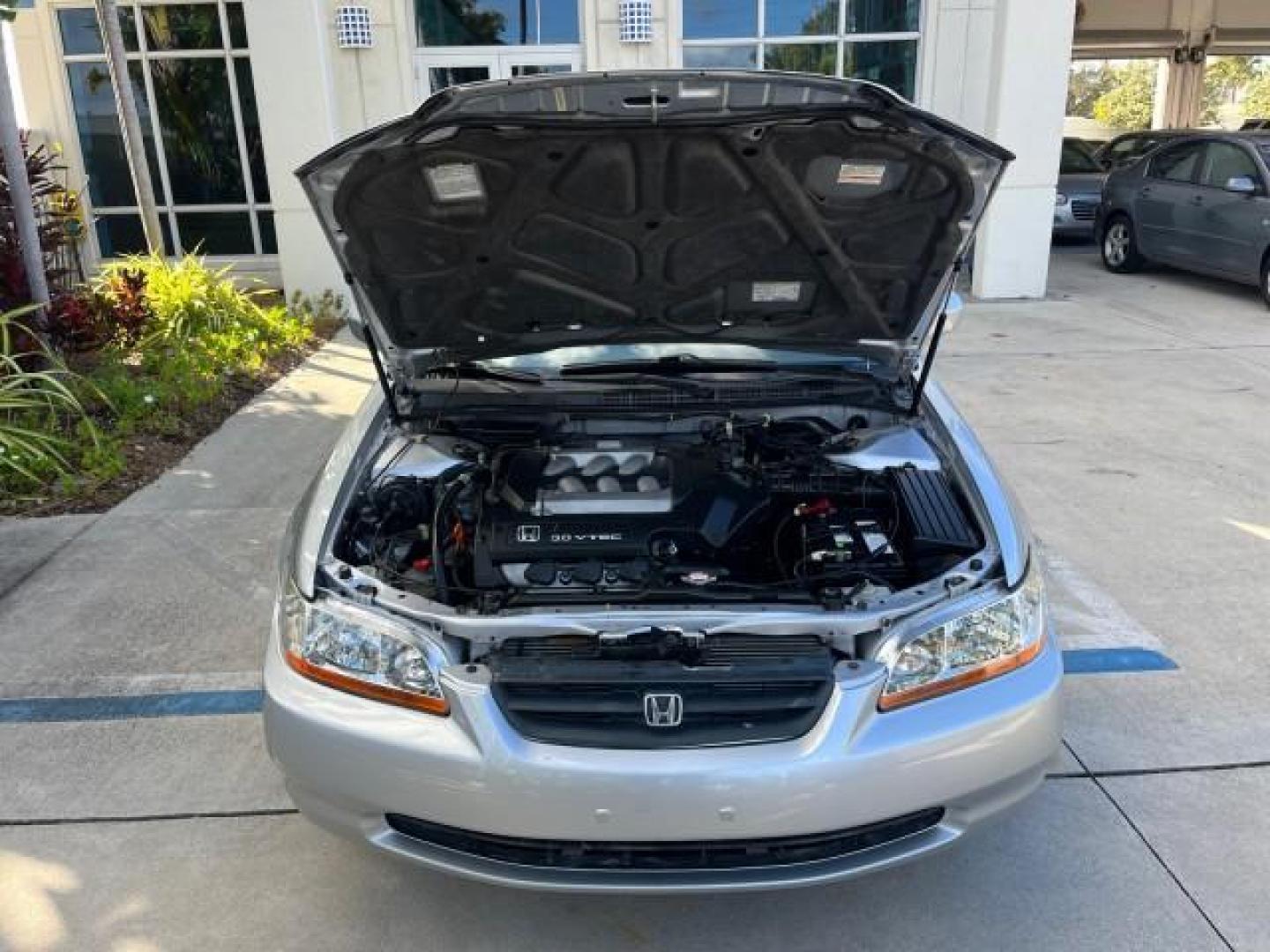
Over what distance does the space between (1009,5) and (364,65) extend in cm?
643

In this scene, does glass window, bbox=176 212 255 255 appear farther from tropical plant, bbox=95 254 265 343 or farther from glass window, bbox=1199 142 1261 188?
glass window, bbox=1199 142 1261 188

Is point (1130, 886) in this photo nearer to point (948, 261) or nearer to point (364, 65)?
point (948, 261)

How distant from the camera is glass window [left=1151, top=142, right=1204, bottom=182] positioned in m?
10.7

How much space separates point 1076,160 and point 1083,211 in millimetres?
1711

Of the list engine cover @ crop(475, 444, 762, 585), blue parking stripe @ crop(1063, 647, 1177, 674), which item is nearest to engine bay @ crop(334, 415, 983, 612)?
engine cover @ crop(475, 444, 762, 585)

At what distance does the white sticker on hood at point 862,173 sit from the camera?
273 cm

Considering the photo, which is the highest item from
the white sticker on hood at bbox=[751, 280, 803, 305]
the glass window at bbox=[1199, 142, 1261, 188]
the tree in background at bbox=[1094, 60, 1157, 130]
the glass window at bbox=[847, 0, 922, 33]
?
the glass window at bbox=[847, 0, 922, 33]

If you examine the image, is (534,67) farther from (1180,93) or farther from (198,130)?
(1180,93)

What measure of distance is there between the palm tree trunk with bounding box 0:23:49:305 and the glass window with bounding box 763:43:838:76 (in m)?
7.24

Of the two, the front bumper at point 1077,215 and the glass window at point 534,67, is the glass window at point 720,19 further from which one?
the front bumper at point 1077,215

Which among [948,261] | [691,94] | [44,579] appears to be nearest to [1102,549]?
[948,261]

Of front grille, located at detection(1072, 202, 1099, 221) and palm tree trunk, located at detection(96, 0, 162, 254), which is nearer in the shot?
Answer: palm tree trunk, located at detection(96, 0, 162, 254)

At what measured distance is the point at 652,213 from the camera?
2934 mm

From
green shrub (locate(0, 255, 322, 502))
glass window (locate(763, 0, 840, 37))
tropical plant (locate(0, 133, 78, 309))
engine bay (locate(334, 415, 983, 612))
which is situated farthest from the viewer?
glass window (locate(763, 0, 840, 37))
